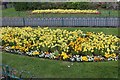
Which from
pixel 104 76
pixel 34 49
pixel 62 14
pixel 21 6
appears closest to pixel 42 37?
pixel 34 49

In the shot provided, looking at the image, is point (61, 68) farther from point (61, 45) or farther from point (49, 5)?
point (49, 5)

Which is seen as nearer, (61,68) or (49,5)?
(61,68)

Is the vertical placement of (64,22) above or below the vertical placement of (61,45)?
above

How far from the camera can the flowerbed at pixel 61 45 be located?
11964 millimetres

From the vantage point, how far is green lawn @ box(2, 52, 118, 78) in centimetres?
1016

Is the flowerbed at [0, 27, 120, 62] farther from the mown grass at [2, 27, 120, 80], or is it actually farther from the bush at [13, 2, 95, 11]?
the bush at [13, 2, 95, 11]

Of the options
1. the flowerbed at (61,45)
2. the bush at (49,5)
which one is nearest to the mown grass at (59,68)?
the flowerbed at (61,45)

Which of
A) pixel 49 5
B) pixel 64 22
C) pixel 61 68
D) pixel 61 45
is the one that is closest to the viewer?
pixel 61 68

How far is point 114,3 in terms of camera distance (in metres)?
26.7

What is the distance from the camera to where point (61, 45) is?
12586 mm

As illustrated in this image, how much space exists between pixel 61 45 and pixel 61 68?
1987mm

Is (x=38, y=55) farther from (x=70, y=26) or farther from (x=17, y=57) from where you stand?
(x=70, y=26)

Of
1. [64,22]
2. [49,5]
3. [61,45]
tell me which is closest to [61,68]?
[61,45]

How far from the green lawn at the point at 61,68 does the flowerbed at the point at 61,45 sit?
0.50 metres
